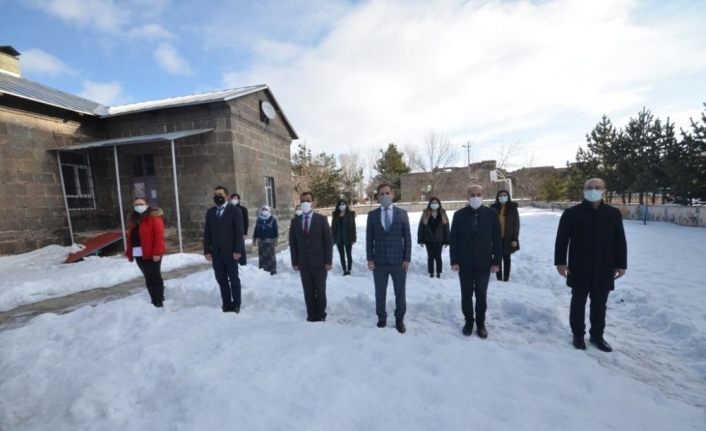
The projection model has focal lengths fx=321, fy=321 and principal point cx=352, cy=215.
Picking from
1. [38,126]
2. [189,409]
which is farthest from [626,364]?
[38,126]

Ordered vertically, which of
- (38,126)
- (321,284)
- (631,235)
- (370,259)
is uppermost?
(38,126)

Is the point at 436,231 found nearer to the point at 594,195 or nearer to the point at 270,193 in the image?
the point at 594,195

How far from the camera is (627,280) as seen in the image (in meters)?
5.81

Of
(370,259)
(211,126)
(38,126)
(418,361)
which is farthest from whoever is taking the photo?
(211,126)

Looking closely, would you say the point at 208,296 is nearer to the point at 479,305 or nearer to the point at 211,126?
the point at 479,305

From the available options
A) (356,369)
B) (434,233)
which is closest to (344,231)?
(434,233)

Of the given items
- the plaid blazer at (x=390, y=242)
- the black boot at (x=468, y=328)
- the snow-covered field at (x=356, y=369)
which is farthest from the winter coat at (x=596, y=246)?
the plaid blazer at (x=390, y=242)

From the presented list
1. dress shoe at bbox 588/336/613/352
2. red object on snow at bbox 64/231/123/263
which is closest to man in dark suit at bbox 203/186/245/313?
dress shoe at bbox 588/336/613/352

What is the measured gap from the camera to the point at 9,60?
39.5ft

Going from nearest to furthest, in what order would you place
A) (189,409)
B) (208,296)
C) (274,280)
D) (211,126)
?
(189,409) → (208,296) → (274,280) → (211,126)

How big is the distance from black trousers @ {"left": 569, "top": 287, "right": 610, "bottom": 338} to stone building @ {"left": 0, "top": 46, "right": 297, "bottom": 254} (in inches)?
357

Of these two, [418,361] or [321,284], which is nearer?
[418,361]

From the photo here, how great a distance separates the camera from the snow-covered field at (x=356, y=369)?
2.36 metres

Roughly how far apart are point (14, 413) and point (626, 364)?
545 centimetres
